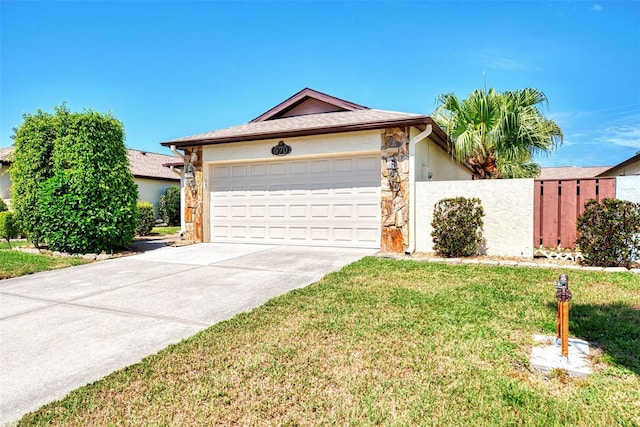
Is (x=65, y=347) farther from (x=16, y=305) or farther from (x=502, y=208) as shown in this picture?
(x=502, y=208)

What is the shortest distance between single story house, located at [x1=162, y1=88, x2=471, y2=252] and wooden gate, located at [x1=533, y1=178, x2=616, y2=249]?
8.87 feet

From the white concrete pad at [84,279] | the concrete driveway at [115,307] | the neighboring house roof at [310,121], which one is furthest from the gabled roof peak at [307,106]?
the white concrete pad at [84,279]

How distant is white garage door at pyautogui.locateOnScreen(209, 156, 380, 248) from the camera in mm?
9281

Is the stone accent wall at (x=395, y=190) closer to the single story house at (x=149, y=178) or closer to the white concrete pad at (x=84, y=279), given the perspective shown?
the white concrete pad at (x=84, y=279)

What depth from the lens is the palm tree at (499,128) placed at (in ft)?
35.2

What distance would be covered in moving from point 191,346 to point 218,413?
1.21 metres

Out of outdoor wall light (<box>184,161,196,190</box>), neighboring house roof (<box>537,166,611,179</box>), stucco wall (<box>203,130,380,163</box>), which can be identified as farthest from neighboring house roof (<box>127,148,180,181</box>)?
neighboring house roof (<box>537,166,611,179</box>)

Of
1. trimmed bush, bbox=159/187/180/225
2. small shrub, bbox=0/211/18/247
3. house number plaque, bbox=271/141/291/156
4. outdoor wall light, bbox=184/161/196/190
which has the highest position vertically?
house number plaque, bbox=271/141/291/156

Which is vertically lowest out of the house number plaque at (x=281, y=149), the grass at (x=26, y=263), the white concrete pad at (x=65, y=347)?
the white concrete pad at (x=65, y=347)

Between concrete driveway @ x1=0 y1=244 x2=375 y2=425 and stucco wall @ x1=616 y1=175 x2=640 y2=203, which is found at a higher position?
stucco wall @ x1=616 y1=175 x2=640 y2=203

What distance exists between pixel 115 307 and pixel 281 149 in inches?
244

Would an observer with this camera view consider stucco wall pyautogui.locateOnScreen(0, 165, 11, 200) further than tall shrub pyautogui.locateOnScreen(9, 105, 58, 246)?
Yes

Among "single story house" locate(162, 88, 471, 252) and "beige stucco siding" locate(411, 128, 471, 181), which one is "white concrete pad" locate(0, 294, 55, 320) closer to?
"single story house" locate(162, 88, 471, 252)

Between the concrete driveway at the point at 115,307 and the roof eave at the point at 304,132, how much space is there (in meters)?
3.02
